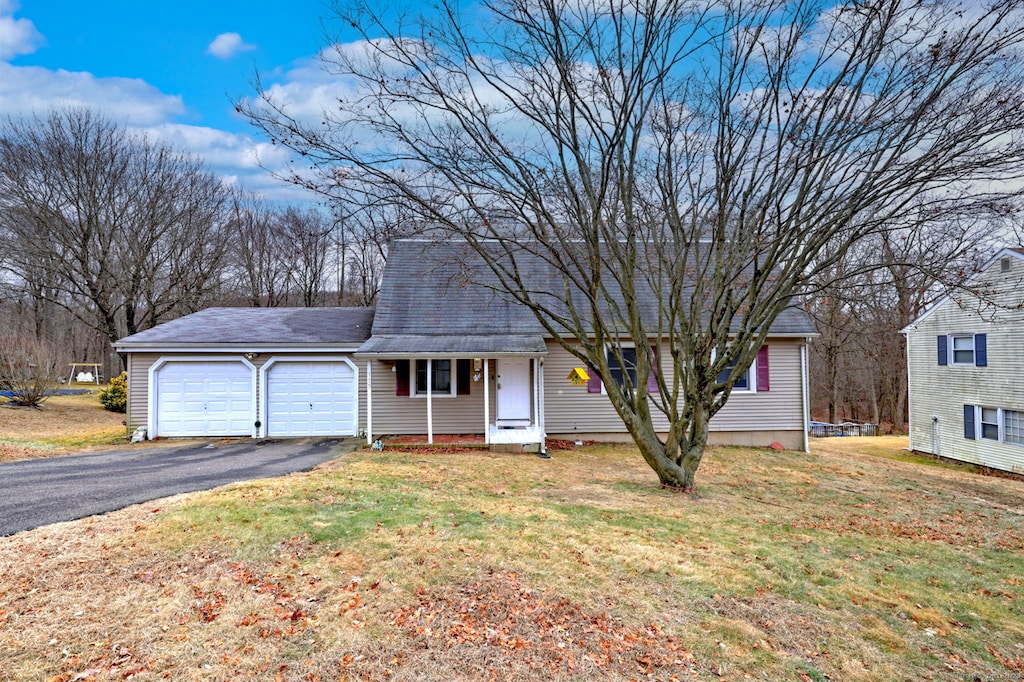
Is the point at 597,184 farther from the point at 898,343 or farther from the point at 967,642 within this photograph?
the point at 898,343

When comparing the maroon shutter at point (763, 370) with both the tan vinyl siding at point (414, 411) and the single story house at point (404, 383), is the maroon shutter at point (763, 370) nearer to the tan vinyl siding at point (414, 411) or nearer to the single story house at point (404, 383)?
the single story house at point (404, 383)

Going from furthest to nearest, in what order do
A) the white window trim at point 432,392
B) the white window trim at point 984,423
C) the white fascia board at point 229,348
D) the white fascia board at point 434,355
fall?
the white window trim at point 984,423 → the white window trim at point 432,392 → the white fascia board at point 229,348 → the white fascia board at point 434,355

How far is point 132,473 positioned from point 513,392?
827cm

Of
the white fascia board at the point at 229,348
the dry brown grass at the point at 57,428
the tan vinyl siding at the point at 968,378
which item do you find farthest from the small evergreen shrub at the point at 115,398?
the tan vinyl siding at the point at 968,378

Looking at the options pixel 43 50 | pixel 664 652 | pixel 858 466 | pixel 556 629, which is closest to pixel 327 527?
pixel 556 629

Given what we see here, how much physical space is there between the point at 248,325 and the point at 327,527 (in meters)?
10.8

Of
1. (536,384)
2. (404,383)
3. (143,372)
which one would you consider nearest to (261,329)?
(143,372)

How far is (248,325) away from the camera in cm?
1459

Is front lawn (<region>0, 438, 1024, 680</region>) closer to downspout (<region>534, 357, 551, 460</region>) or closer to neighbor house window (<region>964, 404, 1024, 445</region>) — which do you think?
downspout (<region>534, 357, 551, 460</region>)

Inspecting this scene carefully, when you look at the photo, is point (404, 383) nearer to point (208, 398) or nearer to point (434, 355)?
point (434, 355)

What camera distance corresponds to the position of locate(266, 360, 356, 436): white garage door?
13.5 meters

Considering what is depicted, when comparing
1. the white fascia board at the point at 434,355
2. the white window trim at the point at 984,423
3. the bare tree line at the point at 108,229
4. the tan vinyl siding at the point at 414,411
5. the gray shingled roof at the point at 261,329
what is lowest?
the white window trim at the point at 984,423

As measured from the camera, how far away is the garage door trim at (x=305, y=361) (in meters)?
13.4

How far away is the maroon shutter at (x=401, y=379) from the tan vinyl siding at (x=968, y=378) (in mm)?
16022
